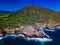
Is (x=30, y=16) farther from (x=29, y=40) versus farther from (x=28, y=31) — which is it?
(x=29, y=40)

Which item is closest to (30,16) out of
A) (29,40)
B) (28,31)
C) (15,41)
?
(28,31)

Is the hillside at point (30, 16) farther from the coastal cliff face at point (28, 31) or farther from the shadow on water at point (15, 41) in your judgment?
the shadow on water at point (15, 41)

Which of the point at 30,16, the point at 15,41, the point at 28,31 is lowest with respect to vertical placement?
the point at 15,41

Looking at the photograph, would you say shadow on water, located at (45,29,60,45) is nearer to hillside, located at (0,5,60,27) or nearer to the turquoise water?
the turquoise water

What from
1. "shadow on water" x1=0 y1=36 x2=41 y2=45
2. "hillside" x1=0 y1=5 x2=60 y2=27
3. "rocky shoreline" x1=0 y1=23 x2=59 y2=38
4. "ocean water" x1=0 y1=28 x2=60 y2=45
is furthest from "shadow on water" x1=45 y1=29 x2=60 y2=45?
"shadow on water" x1=0 y1=36 x2=41 y2=45

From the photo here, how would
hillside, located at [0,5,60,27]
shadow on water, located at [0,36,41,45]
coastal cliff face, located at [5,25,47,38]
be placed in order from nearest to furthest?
shadow on water, located at [0,36,41,45], coastal cliff face, located at [5,25,47,38], hillside, located at [0,5,60,27]
